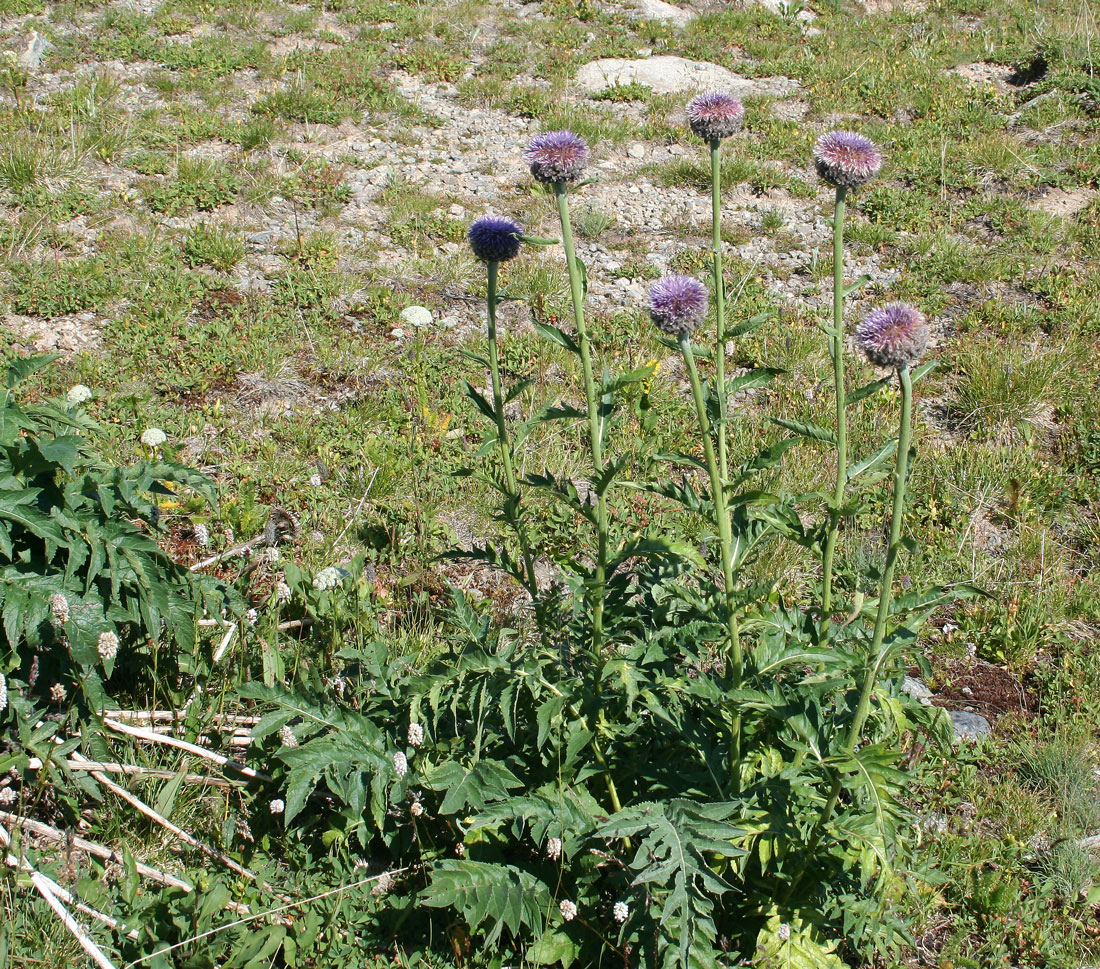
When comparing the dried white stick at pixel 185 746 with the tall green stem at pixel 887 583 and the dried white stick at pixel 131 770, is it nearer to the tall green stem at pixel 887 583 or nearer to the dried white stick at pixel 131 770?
the dried white stick at pixel 131 770

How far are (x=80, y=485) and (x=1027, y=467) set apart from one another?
4645 mm

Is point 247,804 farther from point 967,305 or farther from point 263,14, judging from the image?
point 263,14

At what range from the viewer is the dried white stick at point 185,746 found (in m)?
3.00

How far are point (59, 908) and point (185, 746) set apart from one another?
1.93 ft

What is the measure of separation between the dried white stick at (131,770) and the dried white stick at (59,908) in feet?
0.85

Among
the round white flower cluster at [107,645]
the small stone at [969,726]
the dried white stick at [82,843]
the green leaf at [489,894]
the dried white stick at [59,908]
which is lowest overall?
the small stone at [969,726]

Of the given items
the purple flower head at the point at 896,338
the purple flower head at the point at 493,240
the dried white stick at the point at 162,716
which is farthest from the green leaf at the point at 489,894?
the purple flower head at the point at 493,240

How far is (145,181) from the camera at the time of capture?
7.34 m

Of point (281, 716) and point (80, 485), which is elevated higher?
point (80, 485)

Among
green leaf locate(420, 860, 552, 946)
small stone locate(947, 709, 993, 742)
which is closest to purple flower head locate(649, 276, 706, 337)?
green leaf locate(420, 860, 552, 946)

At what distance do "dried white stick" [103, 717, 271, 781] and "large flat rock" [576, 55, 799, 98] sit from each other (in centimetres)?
853

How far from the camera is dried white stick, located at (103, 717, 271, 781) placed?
3.00m

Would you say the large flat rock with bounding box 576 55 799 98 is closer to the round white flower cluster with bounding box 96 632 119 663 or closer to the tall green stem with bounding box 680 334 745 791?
the tall green stem with bounding box 680 334 745 791

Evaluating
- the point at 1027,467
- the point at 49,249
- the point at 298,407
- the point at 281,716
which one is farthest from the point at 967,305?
the point at 49,249
